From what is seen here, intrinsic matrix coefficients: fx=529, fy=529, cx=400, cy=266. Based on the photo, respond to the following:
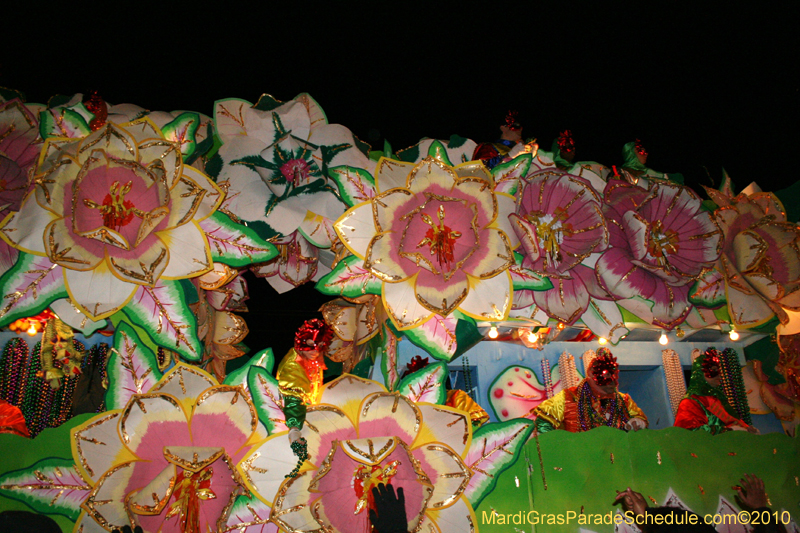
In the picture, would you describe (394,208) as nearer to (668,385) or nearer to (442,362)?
(442,362)

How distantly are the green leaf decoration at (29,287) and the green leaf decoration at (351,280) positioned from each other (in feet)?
1.77

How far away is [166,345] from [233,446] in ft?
0.83

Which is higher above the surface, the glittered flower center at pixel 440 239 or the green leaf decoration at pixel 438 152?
the green leaf decoration at pixel 438 152

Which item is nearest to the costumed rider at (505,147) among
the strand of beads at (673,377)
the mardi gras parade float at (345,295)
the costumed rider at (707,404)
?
the mardi gras parade float at (345,295)

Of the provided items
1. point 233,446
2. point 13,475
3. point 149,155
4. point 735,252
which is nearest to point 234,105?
point 149,155

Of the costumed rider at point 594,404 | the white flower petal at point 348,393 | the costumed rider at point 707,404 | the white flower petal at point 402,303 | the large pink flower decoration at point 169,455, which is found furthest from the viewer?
the costumed rider at point 594,404

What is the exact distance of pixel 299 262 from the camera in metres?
1.63

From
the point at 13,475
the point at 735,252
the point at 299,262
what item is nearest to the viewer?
the point at 13,475

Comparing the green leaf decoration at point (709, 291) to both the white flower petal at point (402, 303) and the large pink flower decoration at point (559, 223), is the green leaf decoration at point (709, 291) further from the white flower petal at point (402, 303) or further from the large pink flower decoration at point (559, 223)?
the white flower petal at point (402, 303)

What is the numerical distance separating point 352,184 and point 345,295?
261 mm

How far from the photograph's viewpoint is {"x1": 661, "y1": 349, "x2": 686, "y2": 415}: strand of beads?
3.08m

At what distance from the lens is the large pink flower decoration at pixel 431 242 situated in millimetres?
1187

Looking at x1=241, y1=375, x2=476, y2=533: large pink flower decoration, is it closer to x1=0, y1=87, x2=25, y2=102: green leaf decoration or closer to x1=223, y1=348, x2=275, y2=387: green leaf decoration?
x1=223, y1=348, x2=275, y2=387: green leaf decoration

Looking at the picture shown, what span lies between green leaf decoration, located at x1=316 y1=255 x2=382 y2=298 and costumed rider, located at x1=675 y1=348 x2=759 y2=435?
5.27ft
